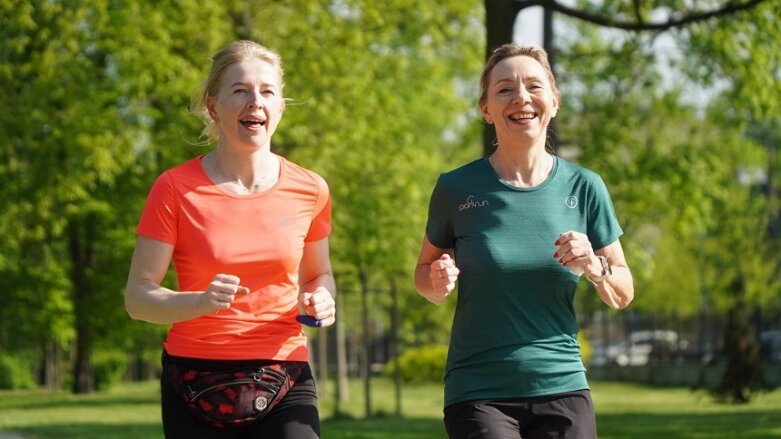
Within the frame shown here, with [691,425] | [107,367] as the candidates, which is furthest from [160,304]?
[107,367]

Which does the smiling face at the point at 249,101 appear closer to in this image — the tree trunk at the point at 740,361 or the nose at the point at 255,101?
the nose at the point at 255,101

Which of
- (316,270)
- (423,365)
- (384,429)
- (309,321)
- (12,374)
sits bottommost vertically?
(384,429)

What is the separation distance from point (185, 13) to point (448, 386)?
1830 cm

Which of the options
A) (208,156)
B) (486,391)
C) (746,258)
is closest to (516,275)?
(486,391)

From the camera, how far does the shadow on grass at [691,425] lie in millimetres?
18281

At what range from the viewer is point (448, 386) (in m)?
4.88

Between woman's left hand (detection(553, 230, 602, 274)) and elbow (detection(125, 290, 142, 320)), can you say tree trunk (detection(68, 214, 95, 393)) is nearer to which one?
elbow (detection(125, 290, 142, 320))

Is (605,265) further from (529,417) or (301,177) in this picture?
(301,177)

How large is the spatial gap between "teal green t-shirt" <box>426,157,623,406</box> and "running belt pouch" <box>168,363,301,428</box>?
2.11 ft

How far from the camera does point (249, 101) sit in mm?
4840

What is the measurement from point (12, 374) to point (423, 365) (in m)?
13.7

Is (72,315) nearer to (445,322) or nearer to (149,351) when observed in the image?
(149,351)

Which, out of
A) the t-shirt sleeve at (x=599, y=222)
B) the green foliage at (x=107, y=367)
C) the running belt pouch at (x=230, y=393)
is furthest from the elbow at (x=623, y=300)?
the green foliage at (x=107, y=367)

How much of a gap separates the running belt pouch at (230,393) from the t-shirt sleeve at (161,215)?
46 cm
